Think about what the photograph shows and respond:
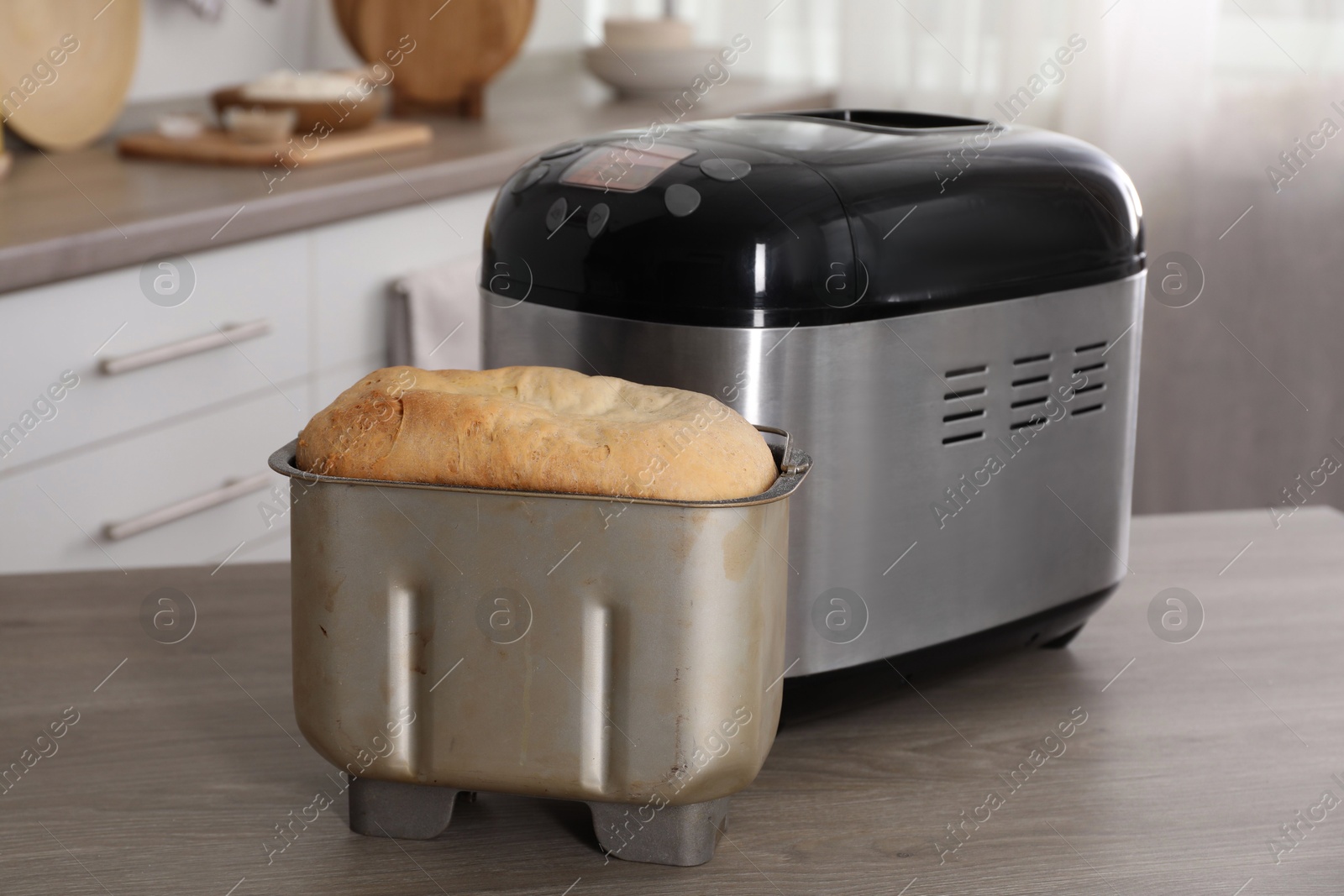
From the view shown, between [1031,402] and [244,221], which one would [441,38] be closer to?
[244,221]

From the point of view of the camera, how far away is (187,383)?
1.68m

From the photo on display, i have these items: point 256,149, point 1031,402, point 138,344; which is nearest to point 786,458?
point 1031,402

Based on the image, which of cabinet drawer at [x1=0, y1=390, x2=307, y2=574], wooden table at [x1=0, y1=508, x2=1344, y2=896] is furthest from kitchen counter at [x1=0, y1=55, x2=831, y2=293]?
wooden table at [x1=0, y1=508, x2=1344, y2=896]

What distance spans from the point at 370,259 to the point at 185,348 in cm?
36

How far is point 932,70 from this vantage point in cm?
276

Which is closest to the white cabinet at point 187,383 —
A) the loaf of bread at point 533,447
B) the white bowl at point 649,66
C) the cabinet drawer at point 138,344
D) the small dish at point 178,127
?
the cabinet drawer at point 138,344

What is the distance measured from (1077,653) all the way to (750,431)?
0.39 meters

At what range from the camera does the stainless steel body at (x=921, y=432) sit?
0.69 m

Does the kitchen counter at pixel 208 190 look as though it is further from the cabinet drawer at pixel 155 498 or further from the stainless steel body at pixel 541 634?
the stainless steel body at pixel 541 634

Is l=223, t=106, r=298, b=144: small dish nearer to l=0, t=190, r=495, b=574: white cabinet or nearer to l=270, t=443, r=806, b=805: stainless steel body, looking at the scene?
l=0, t=190, r=495, b=574: white cabinet

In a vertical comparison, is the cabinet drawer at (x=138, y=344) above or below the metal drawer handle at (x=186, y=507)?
above

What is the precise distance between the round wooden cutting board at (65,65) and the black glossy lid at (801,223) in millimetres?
1455

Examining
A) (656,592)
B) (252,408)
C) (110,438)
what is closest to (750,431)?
(656,592)

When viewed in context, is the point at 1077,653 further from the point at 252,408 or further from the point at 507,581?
the point at 252,408
